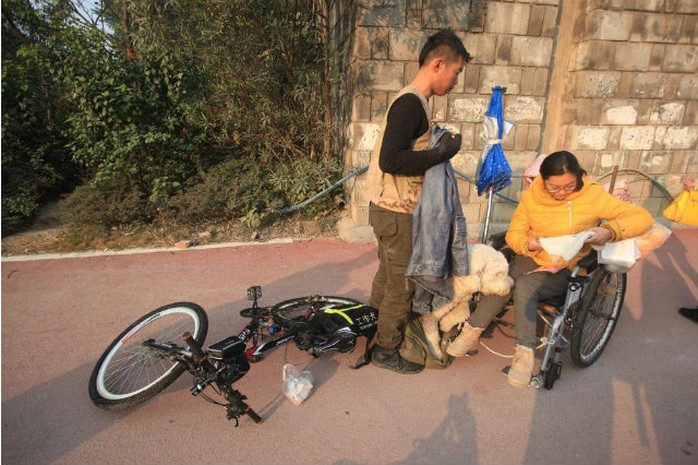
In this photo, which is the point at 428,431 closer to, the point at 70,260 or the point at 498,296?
the point at 498,296

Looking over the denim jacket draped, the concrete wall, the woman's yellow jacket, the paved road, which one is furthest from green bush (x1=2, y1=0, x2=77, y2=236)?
the woman's yellow jacket

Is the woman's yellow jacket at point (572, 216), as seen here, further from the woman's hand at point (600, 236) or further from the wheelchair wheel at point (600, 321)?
the wheelchair wheel at point (600, 321)

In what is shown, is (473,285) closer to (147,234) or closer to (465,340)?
(465,340)

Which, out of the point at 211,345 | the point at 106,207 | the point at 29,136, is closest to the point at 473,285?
the point at 211,345

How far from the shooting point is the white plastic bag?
2.51 metres

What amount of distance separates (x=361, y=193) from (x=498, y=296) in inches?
112

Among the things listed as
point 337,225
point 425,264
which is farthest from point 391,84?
point 425,264

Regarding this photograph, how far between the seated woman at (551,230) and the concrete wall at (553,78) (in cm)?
264

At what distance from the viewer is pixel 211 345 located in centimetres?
239

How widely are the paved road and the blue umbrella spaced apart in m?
1.30

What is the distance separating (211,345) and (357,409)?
0.94 meters

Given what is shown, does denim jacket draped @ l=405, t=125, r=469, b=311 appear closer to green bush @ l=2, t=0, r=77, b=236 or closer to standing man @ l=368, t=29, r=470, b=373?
standing man @ l=368, t=29, r=470, b=373

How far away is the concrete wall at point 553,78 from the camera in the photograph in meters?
4.75

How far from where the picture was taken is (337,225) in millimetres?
5574
